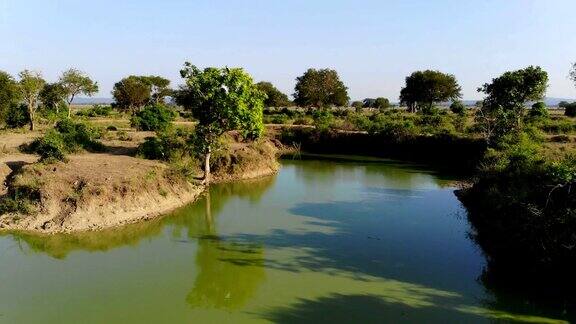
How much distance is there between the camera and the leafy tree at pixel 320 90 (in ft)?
251

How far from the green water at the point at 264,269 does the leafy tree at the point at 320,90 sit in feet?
176

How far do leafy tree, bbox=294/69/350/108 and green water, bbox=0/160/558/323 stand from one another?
5375cm

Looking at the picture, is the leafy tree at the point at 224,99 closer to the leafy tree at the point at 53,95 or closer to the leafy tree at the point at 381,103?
the leafy tree at the point at 53,95

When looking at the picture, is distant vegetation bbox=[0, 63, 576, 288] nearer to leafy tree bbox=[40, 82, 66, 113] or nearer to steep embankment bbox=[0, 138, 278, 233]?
leafy tree bbox=[40, 82, 66, 113]

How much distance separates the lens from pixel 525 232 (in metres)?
15.1

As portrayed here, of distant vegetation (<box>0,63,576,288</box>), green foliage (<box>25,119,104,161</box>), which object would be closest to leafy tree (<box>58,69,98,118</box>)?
distant vegetation (<box>0,63,576,288</box>)

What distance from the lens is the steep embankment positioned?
18891 millimetres

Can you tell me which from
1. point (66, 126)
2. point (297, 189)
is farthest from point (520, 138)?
point (66, 126)

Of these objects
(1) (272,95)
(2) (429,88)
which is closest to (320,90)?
(1) (272,95)

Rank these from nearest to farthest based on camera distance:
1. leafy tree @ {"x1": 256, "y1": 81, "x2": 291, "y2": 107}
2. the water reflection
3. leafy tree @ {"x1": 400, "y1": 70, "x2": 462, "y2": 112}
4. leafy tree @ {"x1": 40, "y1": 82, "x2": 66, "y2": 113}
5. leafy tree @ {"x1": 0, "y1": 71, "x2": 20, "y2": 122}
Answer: the water reflection
leafy tree @ {"x1": 0, "y1": 71, "x2": 20, "y2": 122}
leafy tree @ {"x1": 40, "y1": 82, "x2": 66, "y2": 113}
leafy tree @ {"x1": 400, "y1": 70, "x2": 462, "y2": 112}
leafy tree @ {"x1": 256, "y1": 81, "x2": 291, "y2": 107}

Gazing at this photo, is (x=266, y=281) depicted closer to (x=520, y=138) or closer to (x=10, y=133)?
(x=520, y=138)

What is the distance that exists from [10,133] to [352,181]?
27970 millimetres

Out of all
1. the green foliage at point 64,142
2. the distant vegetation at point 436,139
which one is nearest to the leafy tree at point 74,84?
the distant vegetation at point 436,139

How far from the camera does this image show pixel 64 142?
2798 cm
